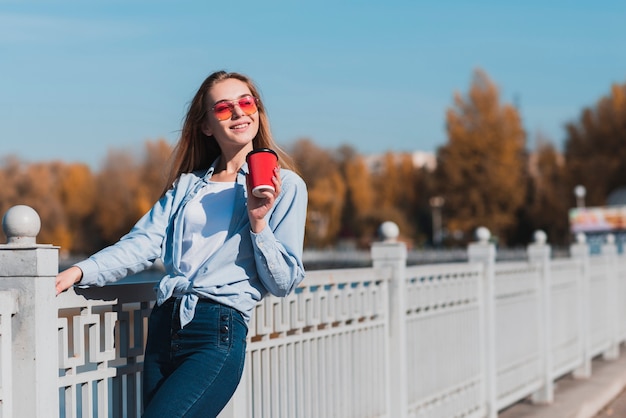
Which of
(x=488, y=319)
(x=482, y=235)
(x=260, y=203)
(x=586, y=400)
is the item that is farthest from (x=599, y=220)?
(x=260, y=203)

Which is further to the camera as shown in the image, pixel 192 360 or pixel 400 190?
pixel 400 190

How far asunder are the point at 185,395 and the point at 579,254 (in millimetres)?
9587

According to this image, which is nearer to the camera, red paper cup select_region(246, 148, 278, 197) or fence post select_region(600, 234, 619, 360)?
red paper cup select_region(246, 148, 278, 197)

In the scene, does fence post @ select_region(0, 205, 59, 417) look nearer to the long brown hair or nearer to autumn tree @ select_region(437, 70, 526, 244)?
the long brown hair

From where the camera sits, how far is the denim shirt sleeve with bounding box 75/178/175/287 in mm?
3574

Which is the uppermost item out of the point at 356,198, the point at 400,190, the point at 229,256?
the point at 400,190

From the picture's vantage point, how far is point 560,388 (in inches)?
424

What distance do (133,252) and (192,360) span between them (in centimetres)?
49

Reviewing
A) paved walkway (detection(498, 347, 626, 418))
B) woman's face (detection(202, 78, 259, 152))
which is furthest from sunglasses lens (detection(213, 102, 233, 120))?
paved walkway (detection(498, 347, 626, 418))

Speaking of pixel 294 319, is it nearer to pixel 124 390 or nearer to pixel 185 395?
pixel 124 390

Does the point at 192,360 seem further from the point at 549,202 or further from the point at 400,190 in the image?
the point at 400,190

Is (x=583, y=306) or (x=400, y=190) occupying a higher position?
(x=400, y=190)

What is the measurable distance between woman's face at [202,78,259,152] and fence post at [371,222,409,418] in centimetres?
232

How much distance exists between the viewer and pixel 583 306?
1222 centimetres
